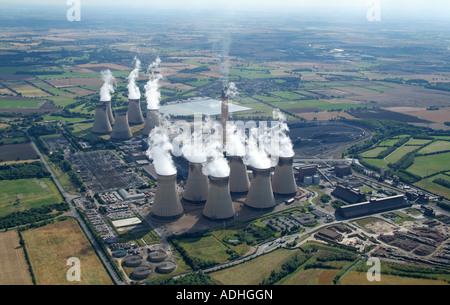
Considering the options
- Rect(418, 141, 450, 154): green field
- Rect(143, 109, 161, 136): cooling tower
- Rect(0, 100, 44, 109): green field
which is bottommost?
Rect(418, 141, 450, 154): green field

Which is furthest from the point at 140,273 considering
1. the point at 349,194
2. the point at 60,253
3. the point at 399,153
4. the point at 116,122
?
the point at 399,153

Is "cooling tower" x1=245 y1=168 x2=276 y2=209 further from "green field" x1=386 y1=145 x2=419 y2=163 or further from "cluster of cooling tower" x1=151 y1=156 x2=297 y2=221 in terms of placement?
"green field" x1=386 y1=145 x2=419 y2=163

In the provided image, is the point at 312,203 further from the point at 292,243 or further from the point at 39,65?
the point at 39,65

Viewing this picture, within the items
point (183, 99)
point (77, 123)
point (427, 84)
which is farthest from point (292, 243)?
point (427, 84)

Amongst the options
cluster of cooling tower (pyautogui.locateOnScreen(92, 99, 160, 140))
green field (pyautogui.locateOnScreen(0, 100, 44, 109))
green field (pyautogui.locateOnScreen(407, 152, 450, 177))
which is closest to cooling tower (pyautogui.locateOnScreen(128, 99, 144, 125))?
cluster of cooling tower (pyautogui.locateOnScreen(92, 99, 160, 140))

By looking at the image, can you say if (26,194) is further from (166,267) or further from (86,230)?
(166,267)

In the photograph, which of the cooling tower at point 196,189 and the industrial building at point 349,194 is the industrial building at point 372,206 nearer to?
the industrial building at point 349,194
